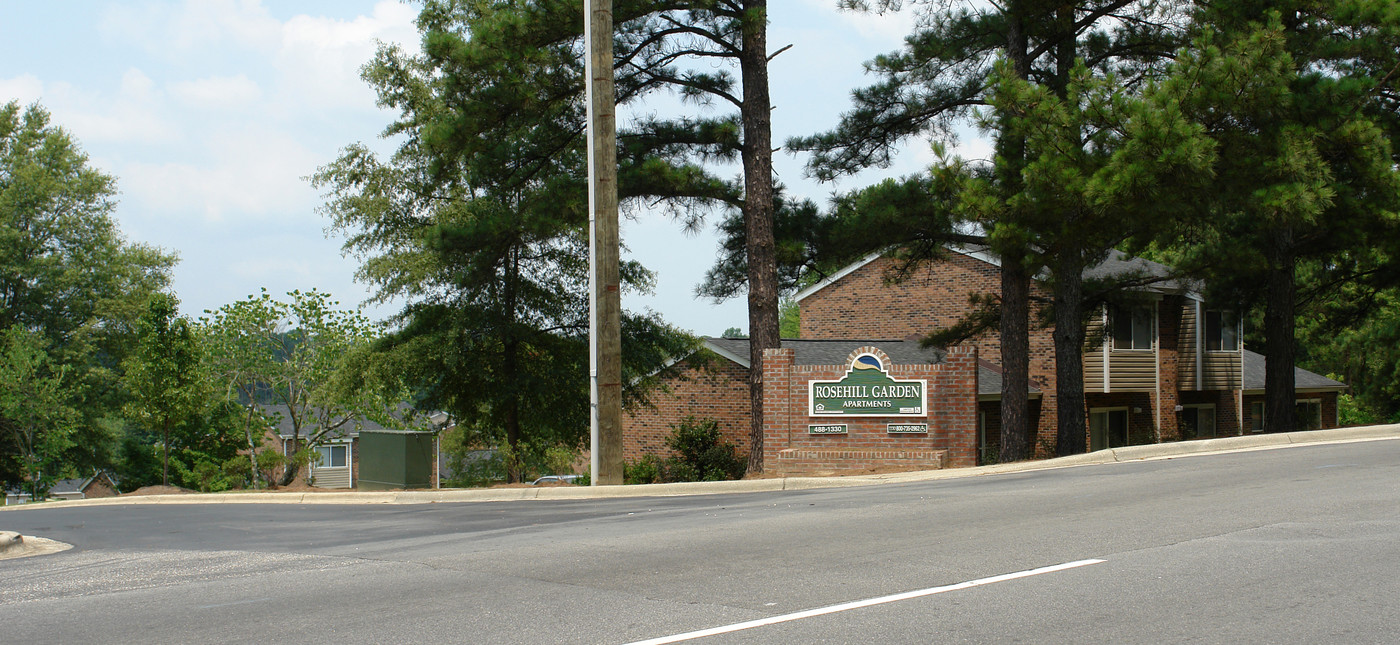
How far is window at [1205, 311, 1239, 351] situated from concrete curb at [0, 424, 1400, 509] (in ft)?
52.7

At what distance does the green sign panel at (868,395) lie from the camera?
17.1 meters

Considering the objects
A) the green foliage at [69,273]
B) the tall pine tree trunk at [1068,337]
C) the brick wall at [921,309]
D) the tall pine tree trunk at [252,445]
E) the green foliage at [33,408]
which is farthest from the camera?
the green foliage at [69,273]

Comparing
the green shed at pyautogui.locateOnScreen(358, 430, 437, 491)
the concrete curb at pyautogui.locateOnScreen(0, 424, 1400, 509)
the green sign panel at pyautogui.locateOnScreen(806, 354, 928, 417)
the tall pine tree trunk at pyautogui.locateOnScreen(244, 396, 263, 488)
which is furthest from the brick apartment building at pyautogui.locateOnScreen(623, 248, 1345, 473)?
the tall pine tree trunk at pyautogui.locateOnScreen(244, 396, 263, 488)

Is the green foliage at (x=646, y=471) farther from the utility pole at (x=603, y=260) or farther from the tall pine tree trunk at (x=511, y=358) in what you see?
the utility pole at (x=603, y=260)

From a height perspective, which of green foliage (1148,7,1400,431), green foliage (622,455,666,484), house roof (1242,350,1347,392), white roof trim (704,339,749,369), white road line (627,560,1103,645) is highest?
green foliage (1148,7,1400,431)

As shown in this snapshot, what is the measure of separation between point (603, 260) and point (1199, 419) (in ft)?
90.0

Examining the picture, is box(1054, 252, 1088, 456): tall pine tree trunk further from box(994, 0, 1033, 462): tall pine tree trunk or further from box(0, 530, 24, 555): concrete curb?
box(0, 530, 24, 555): concrete curb

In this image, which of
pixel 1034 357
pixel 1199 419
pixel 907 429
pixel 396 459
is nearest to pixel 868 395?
pixel 907 429

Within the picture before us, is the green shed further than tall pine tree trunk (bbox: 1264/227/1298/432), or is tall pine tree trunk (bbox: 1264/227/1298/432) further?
tall pine tree trunk (bbox: 1264/227/1298/432)

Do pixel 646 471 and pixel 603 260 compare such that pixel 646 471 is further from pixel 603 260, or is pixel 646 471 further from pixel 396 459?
pixel 603 260

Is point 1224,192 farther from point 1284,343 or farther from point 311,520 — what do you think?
point 311,520

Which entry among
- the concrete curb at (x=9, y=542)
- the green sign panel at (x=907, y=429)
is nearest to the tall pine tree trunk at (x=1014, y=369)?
the green sign panel at (x=907, y=429)

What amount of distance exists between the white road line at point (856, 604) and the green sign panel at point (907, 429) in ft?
32.1

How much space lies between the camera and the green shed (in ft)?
69.5
